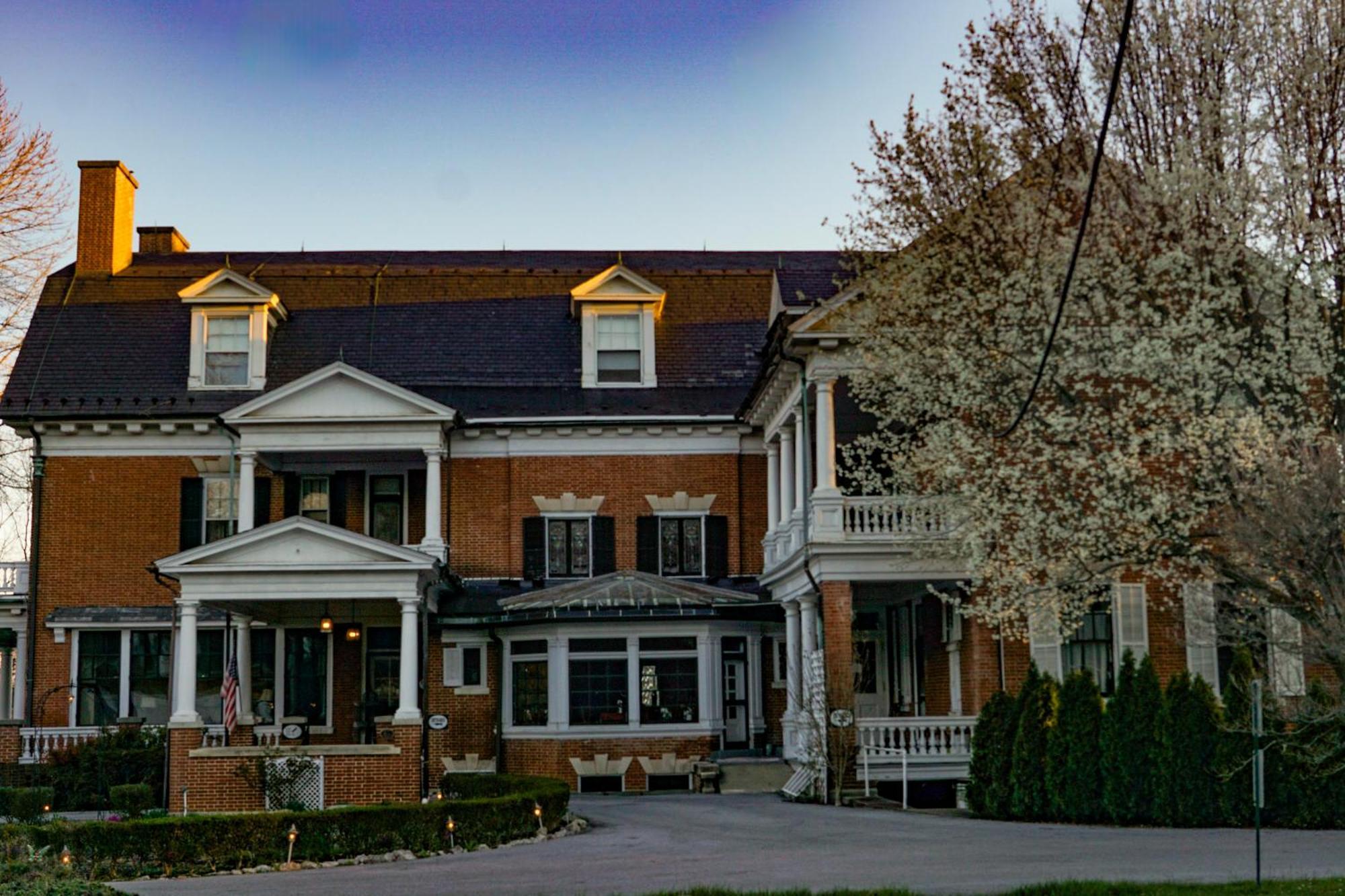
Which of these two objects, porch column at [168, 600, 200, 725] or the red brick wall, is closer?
porch column at [168, 600, 200, 725]

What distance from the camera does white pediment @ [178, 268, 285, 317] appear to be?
1252 inches

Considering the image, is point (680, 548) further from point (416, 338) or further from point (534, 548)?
point (416, 338)

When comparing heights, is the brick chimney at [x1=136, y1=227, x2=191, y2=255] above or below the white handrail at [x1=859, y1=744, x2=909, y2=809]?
above

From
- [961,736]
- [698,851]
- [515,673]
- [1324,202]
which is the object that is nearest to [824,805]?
[961,736]

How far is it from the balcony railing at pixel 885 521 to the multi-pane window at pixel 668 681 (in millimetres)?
5279

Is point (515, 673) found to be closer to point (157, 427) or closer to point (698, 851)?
point (157, 427)

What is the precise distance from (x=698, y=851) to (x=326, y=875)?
4002 mm

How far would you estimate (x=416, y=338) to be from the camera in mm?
33156

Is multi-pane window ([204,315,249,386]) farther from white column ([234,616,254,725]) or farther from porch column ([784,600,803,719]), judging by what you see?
porch column ([784,600,803,719])

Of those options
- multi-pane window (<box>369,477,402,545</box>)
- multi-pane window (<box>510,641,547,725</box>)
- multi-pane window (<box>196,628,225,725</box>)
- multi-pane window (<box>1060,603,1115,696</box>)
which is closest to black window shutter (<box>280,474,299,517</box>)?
multi-pane window (<box>369,477,402,545</box>)

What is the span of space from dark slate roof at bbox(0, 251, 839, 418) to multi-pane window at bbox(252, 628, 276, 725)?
14.8ft

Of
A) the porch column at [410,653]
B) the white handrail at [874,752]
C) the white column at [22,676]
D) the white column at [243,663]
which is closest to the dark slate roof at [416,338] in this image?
the white column at [243,663]

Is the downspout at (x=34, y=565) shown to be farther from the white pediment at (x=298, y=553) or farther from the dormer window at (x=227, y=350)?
the white pediment at (x=298, y=553)

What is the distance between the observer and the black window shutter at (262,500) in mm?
31312
